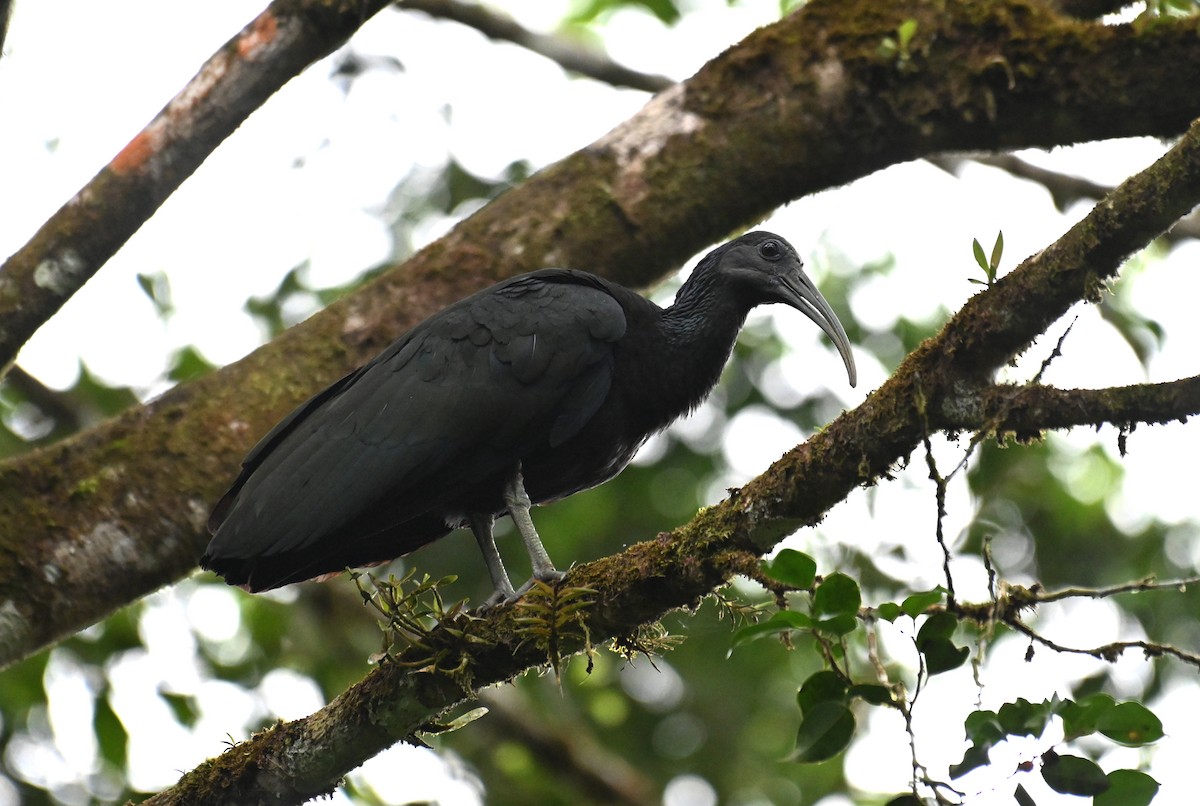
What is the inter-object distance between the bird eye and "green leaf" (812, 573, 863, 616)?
10.1 feet

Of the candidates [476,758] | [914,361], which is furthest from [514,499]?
[476,758]

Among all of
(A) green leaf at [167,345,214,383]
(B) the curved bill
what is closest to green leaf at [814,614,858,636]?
(B) the curved bill

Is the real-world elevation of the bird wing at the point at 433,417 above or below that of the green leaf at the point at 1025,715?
above

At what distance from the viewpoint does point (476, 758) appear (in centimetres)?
855

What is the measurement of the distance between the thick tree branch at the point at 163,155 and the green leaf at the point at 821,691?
2.98 metres

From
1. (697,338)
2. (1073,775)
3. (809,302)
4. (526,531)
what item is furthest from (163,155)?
(1073,775)

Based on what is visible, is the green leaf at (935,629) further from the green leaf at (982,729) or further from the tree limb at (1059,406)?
the tree limb at (1059,406)

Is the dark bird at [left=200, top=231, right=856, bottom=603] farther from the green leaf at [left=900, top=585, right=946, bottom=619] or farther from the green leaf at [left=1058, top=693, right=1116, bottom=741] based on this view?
the green leaf at [left=1058, top=693, right=1116, bottom=741]

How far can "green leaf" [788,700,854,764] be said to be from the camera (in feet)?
9.54

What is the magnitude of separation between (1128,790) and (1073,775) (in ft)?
0.37

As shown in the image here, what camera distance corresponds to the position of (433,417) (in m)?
4.77

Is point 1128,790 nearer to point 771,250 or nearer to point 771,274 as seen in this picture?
point 771,274

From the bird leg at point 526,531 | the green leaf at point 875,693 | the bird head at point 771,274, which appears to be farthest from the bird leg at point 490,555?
the green leaf at point 875,693

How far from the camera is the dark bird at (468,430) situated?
4609 mm
